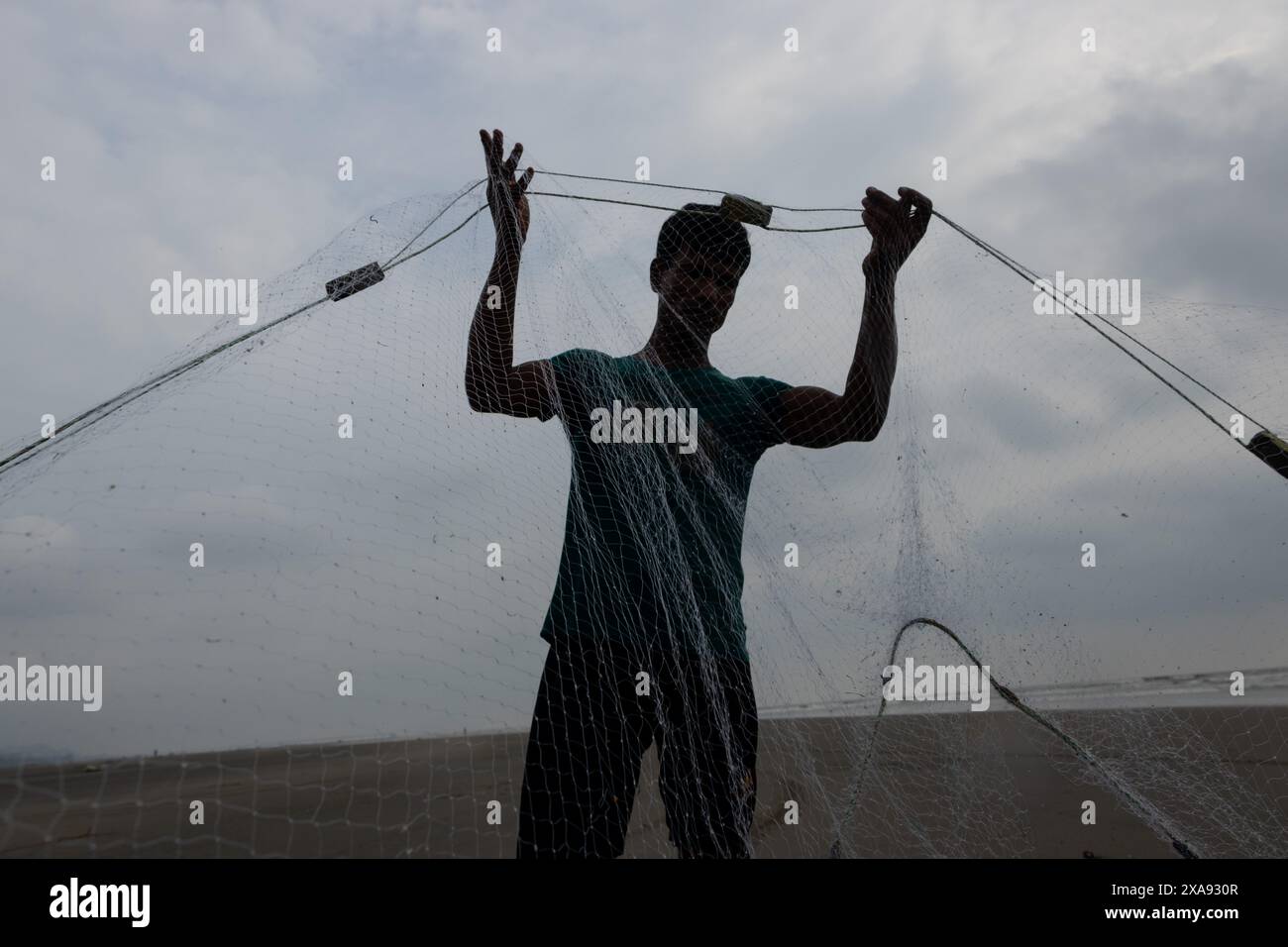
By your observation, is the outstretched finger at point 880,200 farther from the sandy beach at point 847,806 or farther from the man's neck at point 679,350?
the sandy beach at point 847,806

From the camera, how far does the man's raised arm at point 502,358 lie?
8.32 feet

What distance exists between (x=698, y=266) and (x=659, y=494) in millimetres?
857

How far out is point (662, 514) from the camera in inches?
104

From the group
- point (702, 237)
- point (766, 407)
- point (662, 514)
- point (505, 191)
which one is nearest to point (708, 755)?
point (662, 514)

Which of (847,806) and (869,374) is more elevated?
(869,374)

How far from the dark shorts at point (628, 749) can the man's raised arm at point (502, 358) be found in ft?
2.67

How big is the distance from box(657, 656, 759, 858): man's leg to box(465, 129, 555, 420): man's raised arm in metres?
0.97

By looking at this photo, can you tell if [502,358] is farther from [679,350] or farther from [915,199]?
[915,199]

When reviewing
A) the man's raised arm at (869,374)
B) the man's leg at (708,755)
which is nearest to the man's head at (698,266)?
the man's raised arm at (869,374)

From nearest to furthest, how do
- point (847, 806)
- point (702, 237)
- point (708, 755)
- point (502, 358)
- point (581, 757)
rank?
1. point (581, 757)
2. point (708, 755)
3. point (502, 358)
4. point (702, 237)
5. point (847, 806)

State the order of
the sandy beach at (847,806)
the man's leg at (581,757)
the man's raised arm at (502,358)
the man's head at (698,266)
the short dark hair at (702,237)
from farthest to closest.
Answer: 1. the sandy beach at (847,806)
2. the short dark hair at (702,237)
3. the man's head at (698,266)
4. the man's raised arm at (502,358)
5. the man's leg at (581,757)

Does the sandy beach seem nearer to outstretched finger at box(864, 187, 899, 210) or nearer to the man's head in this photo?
the man's head

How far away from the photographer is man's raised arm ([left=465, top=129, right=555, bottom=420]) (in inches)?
99.9
